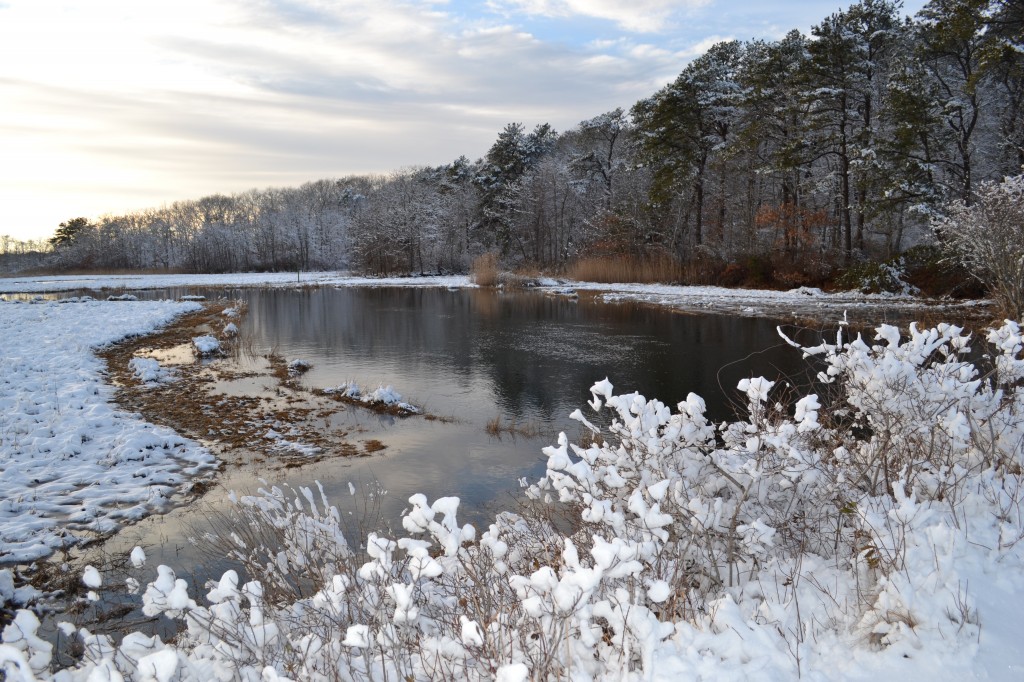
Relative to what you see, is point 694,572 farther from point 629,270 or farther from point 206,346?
point 629,270

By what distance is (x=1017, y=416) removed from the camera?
4355mm

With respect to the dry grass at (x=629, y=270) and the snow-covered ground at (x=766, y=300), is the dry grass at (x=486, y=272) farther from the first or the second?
the dry grass at (x=629, y=270)

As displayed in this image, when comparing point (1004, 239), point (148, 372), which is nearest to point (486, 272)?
point (148, 372)

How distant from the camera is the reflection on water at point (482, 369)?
25.7 feet

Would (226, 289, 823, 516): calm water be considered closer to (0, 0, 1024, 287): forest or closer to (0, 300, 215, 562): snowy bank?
(0, 300, 215, 562): snowy bank

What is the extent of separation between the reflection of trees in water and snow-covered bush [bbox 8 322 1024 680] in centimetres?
389

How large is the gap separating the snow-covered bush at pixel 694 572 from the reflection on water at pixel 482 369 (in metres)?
2.86

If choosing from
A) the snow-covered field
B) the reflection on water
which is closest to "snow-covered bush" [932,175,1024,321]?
the reflection on water

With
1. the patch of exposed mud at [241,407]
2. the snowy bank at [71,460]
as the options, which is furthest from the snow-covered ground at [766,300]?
the snowy bank at [71,460]

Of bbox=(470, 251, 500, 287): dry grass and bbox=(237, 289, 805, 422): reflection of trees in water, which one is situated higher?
bbox=(470, 251, 500, 287): dry grass

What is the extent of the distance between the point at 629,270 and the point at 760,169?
30.2ft

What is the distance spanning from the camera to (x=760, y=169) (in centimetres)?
3081

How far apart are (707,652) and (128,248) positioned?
102645 mm

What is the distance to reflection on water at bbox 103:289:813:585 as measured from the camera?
25.7 feet
